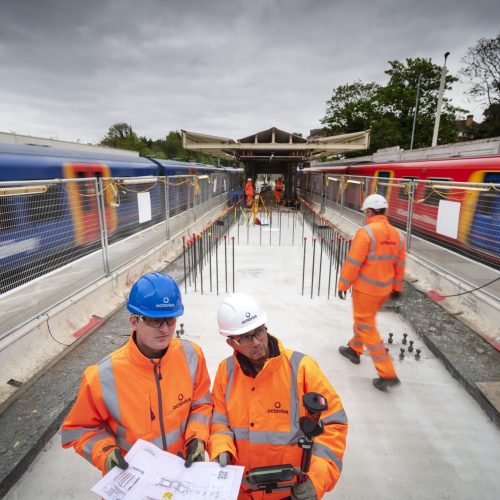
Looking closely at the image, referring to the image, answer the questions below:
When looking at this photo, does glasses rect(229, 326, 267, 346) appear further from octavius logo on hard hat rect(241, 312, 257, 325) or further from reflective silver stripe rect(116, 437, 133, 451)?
reflective silver stripe rect(116, 437, 133, 451)

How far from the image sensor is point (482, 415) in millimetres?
3078

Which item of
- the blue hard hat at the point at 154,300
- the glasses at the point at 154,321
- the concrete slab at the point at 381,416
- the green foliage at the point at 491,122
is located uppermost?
the green foliage at the point at 491,122

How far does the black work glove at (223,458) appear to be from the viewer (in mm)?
1574

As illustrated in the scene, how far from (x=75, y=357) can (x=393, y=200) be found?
8204mm

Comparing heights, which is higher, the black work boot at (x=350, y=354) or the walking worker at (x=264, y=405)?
the walking worker at (x=264, y=405)

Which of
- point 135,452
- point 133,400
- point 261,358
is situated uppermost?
point 261,358

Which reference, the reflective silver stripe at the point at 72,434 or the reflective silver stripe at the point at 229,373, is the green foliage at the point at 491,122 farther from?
the reflective silver stripe at the point at 72,434

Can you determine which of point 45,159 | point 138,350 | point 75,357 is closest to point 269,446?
point 138,350

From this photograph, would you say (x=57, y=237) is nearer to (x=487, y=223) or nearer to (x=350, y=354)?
(x=350, y=354)

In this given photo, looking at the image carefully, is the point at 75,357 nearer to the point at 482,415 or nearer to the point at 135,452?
the point at 135,452

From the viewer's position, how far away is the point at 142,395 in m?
1.68

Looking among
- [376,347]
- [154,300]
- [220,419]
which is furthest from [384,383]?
[154,300]

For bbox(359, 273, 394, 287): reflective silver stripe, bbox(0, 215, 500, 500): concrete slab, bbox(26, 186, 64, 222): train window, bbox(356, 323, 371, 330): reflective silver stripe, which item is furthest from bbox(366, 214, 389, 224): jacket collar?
bbox(26, 186, 64, 222): train window

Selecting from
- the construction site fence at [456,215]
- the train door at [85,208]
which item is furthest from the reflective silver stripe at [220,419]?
the construction site fence at [456,215]
